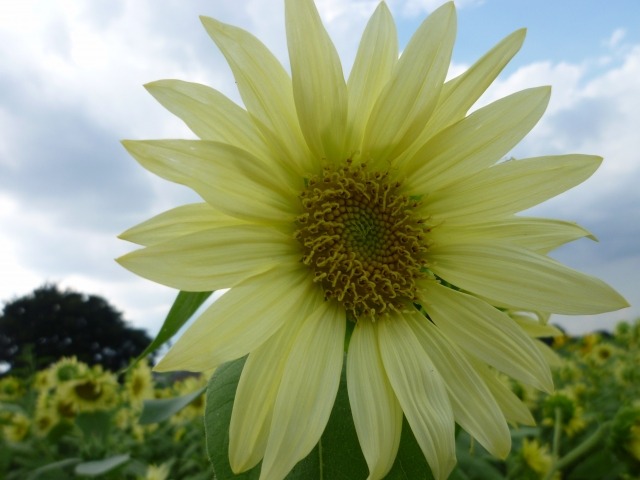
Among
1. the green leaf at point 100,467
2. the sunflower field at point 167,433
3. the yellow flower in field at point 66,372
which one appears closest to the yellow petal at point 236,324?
the sunflower field at point 167,433

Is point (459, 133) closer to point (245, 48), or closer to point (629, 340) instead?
point (245, 48)

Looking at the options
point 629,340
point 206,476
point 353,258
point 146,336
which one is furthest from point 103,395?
point 146,336

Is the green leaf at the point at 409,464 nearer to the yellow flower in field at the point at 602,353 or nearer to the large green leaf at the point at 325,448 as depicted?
the large green leaf at the point at 325,448

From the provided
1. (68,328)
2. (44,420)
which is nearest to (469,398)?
(44,420)

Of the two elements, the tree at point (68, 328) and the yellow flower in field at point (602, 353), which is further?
the tree at point (68, 328)

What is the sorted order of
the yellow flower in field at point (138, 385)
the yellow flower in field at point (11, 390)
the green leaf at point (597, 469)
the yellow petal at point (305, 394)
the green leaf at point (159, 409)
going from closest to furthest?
the yellow petal at point (305, 394) < the green leaf at point (159, 409) < the green leaf at point (597, 469) < the yellow flower in field at point (138, 385) < the yellow flower in field at point (11, 390)

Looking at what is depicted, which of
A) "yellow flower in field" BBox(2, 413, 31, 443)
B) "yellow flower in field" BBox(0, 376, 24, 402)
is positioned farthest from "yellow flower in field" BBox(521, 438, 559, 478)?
"yellow flower in field" BBox(0, 376, 24, 402)

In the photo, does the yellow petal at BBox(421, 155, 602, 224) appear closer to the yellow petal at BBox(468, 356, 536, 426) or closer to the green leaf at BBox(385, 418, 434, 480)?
the yellow petal at BBox(468, 356, 536, 426)

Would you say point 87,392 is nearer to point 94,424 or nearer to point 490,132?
point 94,424
